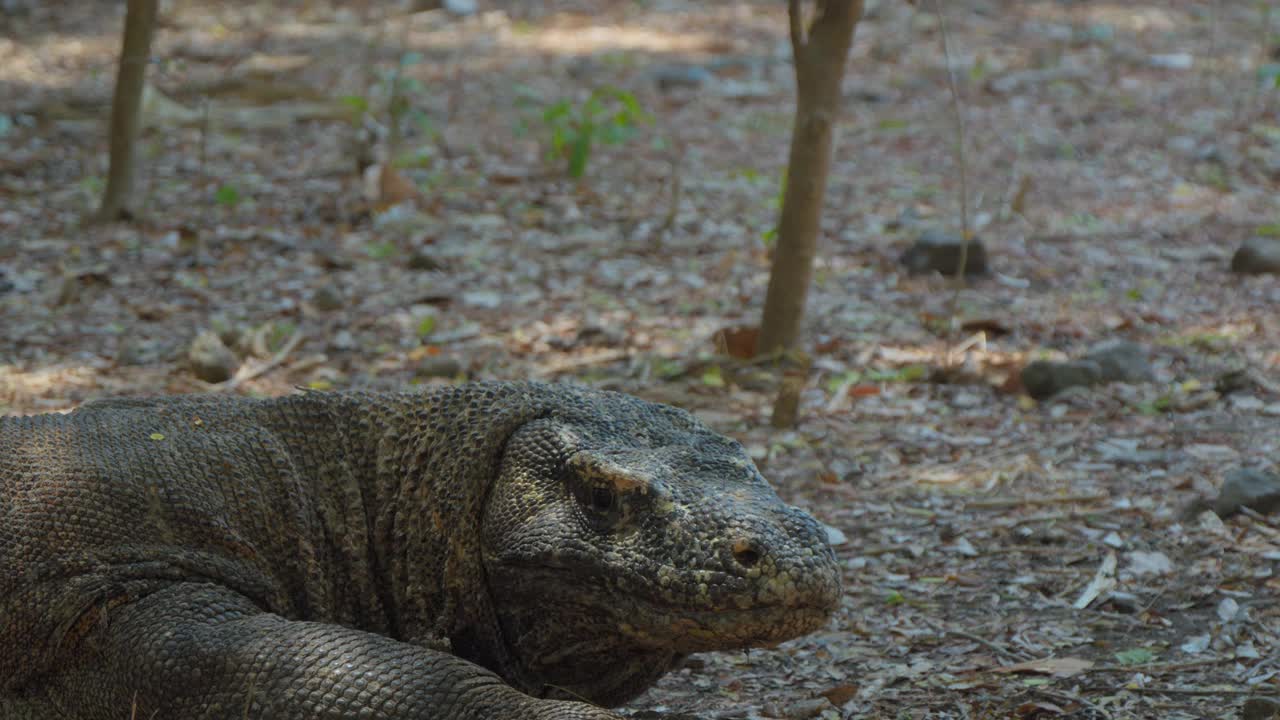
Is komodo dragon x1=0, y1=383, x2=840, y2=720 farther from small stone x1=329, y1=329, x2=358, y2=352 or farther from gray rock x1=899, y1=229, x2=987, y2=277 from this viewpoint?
gray rock x1=899, y1=229, x2=987, y2=277

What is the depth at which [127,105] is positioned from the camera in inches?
314

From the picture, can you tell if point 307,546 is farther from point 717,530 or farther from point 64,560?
point 717,530

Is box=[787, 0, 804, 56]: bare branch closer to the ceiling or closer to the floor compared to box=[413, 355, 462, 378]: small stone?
closer to the ceiling

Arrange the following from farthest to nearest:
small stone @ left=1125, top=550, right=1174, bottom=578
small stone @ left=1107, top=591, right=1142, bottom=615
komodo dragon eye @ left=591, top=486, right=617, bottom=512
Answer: small stone @ left=1125, top=550, right=1174, bottom=578 < small stone @ left=1107, top=591, right=1142, bottom=615 < komodo dragon eye @ left=591, top=486, right=617, bottom=512

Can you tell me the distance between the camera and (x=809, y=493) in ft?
16.6

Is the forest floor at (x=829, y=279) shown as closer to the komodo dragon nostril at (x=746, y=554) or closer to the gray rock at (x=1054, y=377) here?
the gray rock at (x=1054, y=377)

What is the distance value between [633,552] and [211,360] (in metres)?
3.48

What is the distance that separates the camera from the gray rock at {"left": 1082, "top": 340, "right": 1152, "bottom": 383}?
606 centimetres

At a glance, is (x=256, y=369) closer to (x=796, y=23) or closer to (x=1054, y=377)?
(x=796, y=23)

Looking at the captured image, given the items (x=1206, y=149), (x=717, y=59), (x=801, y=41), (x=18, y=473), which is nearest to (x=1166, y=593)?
(x=801, y=41)

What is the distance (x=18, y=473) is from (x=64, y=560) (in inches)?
10.7

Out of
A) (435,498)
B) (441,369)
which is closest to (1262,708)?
(435,498)

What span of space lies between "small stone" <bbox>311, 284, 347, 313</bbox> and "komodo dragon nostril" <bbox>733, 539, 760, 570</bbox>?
4649 millimetres

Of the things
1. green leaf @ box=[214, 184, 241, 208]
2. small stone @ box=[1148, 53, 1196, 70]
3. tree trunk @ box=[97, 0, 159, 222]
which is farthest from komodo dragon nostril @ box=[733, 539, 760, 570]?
small stone @ box=[1148, 53, 1196, 70]
